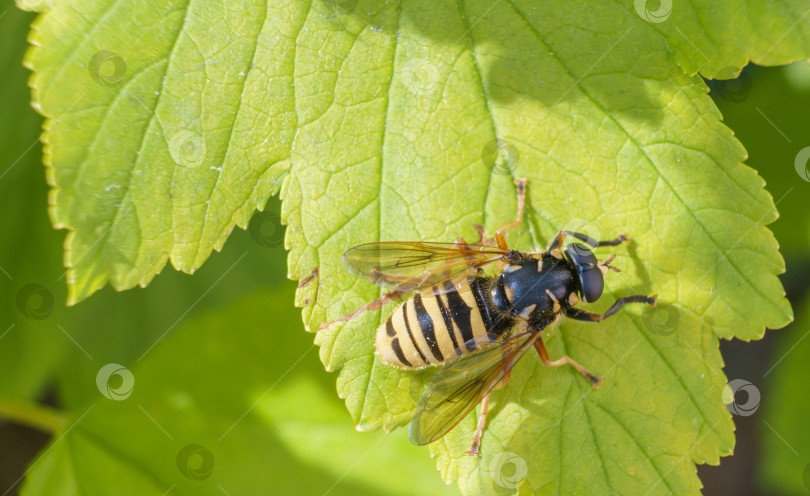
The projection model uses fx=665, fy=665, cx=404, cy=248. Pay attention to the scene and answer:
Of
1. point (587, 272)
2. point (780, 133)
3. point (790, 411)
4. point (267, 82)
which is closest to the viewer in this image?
point (267, 82)

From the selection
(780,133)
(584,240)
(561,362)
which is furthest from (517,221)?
(780,133)

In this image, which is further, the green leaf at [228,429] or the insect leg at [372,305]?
the green leaf at [228,429]

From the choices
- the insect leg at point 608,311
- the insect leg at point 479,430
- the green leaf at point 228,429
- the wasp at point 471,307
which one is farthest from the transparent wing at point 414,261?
the green leaf at point 228,429

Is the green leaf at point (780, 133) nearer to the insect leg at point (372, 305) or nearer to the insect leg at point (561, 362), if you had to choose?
the insect leg at point (561, 362)

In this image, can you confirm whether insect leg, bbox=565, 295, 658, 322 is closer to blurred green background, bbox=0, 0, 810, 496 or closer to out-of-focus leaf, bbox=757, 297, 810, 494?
blurred green background, bbox=0, 0, 810, 496

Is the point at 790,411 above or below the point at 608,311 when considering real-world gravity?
above

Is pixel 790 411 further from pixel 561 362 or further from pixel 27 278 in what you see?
pixel 27 278
